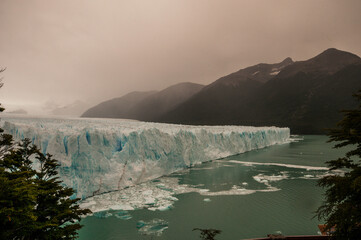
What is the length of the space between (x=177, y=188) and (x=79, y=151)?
703 centimetres

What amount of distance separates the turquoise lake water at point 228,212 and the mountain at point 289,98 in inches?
2893

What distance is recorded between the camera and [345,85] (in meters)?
98.3

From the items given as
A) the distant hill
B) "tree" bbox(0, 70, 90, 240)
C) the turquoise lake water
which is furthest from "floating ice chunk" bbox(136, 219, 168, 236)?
the distant hill

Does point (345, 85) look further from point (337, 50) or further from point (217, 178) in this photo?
point (217, 178)

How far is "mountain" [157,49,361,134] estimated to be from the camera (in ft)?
302

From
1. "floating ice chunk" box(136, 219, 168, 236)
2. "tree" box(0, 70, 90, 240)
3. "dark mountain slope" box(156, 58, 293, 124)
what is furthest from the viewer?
"dark mountain slope" box(156, 58, 293, 124)

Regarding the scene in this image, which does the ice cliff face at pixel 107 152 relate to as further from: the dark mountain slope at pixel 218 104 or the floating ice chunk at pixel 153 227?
the dark mountain slope at pixel 218 104

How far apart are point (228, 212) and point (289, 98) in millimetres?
115928

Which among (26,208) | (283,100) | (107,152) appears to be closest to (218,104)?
(283,100)

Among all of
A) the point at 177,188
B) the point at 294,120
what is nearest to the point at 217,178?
the point at 177,188

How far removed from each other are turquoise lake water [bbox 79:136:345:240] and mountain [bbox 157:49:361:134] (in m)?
73.5

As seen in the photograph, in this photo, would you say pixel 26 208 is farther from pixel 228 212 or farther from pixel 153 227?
pixel 228 212

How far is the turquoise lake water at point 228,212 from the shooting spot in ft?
30.8

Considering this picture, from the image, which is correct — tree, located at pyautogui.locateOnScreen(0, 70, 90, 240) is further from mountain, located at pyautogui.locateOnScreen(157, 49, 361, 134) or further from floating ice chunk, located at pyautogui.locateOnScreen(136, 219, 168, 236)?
mountain, located at pyautogui.locateOnScreen(157, 49, 361, 134)
